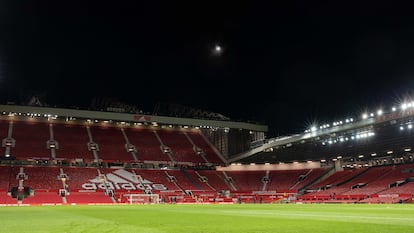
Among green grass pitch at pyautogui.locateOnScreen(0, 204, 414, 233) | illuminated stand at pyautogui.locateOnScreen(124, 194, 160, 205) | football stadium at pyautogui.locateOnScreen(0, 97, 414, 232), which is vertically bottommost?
illuminated stand at pyautogui.locateOnScreen(124, 194, 160, 205)

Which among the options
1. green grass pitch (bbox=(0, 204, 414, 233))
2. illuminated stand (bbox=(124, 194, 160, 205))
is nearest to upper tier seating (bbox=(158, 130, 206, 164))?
illuminated stand (bbox=(124, 194, 160, 205))

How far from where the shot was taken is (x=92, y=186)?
185ft

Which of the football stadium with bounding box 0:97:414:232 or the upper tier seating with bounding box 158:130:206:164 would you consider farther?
the upper tier seating with bounding box 158:130:206:164

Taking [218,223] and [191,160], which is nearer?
[218,223]

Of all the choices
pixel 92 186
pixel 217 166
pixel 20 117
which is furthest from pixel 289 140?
pixel 20 117

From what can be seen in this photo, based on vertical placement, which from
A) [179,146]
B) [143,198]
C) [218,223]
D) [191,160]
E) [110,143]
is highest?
[110,143]

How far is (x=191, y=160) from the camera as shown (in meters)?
70.9

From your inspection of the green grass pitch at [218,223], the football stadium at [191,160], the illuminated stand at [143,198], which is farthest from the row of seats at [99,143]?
the green grass pitch at [218,223]

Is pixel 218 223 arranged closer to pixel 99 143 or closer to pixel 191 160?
pixel 191 160

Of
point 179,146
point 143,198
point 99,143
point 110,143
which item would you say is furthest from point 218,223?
point 179,146

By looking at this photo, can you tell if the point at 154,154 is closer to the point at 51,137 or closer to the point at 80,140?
the point at 80,140

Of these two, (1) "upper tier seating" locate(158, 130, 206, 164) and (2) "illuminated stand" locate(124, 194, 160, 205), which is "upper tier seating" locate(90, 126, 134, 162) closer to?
(1) "upper tier seating" locate(158, 130, 206, 164)

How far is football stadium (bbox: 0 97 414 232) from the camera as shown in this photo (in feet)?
168

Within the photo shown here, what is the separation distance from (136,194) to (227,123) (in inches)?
904
